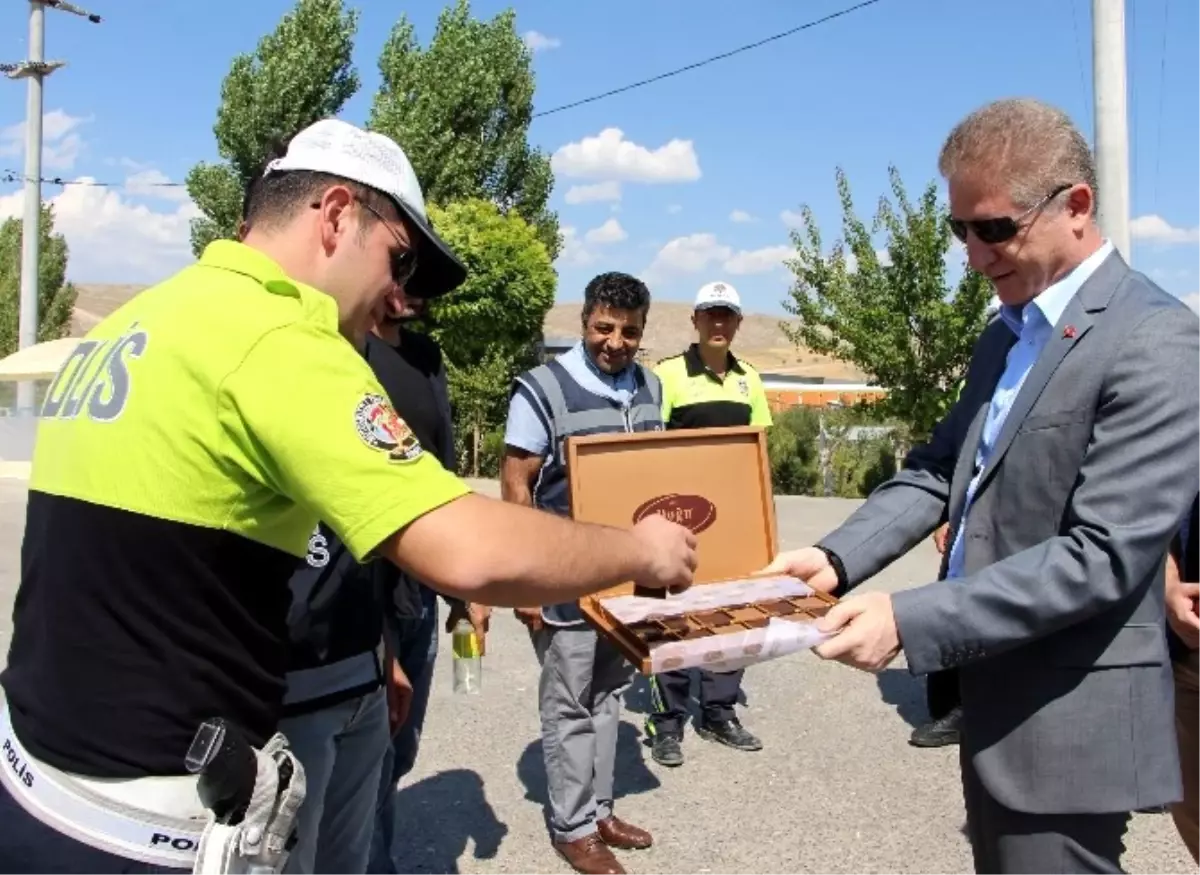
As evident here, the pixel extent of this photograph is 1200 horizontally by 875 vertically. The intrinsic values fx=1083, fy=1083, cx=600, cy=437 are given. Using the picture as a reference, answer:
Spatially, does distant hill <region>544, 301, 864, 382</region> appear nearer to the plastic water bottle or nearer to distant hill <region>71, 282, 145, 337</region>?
distant hill <region>71, 282, 145, 337</region>

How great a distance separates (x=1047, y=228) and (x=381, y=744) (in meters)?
1.99

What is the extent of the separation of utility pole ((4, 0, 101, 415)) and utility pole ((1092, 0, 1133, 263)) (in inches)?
851

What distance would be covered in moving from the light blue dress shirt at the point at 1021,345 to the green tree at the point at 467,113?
81.9 feet

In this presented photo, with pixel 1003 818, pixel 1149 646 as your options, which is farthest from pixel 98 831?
pixel 1149 646

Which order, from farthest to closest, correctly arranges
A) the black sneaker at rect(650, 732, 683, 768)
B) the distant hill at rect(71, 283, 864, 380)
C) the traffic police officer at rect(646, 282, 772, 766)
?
the distant hill at rect(71, 283, 864, 380) → the traffic police officer at rect(646, 282, 772, 766) → the black sneaker at rect(650, 732, 683, 768)

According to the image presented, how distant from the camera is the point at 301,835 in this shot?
2.34 metres

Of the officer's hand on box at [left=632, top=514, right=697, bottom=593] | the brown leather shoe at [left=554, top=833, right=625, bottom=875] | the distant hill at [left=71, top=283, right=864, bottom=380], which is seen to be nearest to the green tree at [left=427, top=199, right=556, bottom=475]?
the brown leather shoe at [left=554, top=833, right=625, bottom=875]

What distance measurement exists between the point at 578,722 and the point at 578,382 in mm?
1350

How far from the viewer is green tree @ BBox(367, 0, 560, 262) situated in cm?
2703

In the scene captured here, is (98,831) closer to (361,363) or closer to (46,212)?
(361,363)

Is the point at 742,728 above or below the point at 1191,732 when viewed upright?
below

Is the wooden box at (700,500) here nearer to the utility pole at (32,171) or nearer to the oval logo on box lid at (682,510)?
the oval logo on box lid at (682,510)

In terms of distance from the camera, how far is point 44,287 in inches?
1518

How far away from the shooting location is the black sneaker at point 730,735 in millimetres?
5422
